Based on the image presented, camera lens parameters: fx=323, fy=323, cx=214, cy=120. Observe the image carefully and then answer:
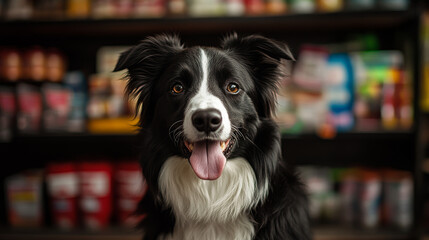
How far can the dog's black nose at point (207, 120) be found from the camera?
779mm

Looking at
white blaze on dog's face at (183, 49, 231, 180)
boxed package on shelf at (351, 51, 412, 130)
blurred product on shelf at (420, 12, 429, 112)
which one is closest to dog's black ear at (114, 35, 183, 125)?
white blaze on dog's face at (183, 49, 231, 180)

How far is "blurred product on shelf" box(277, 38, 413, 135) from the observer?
1574 mm

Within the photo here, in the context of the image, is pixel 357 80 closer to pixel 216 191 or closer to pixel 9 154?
pixel 216 191

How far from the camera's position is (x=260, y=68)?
0.99 meters

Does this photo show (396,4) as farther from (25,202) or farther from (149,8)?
(25,202)

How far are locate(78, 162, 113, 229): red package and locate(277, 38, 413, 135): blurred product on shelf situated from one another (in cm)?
95

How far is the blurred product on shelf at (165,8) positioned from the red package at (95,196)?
78 cm

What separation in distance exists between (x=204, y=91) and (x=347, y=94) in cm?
101

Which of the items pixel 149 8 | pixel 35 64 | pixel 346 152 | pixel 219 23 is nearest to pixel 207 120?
pixel 219 23

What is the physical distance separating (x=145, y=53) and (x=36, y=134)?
3.31 feet

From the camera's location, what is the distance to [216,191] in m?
0.90

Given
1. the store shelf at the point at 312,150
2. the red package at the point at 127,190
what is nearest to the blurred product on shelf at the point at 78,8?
the store shelf at the point at 312,150

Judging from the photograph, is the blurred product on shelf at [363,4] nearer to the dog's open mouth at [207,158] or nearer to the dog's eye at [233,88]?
the dog's eye at [233,88]

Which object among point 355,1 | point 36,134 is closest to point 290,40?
point 355,1
